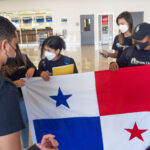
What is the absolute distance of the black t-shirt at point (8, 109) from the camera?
780mm

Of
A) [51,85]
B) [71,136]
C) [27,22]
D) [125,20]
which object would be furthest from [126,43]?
[27,22]

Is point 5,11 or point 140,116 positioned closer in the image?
point 140,116

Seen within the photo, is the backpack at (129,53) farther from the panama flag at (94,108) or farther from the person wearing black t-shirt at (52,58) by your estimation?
the person wearing black t-shirt at (52,58)

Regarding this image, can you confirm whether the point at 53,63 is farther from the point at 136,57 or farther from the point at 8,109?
the point at 8,109

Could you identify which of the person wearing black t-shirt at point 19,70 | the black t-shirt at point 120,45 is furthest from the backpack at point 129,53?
the person wearing black t-shirt at point 19,70

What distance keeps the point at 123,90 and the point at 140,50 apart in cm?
46

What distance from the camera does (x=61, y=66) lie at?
7.11 feet

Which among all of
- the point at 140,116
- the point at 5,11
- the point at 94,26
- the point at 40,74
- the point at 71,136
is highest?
the point at 5,11

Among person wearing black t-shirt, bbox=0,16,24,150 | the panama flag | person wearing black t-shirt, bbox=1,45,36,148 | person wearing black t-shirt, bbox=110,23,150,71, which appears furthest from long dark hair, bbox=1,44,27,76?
person wearing black t-shirt, bbox=0,16,24,150

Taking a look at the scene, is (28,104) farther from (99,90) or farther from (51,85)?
(99,90)

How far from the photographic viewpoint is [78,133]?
6.42 ft

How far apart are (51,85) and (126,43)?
131 centimetres

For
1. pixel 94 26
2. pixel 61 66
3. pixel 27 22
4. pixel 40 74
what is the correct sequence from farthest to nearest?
pixel 27 22 < pixel 94 26 < pixel 61 66 < pixel 40 74

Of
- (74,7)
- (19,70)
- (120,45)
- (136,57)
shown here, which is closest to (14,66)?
(19,70)
